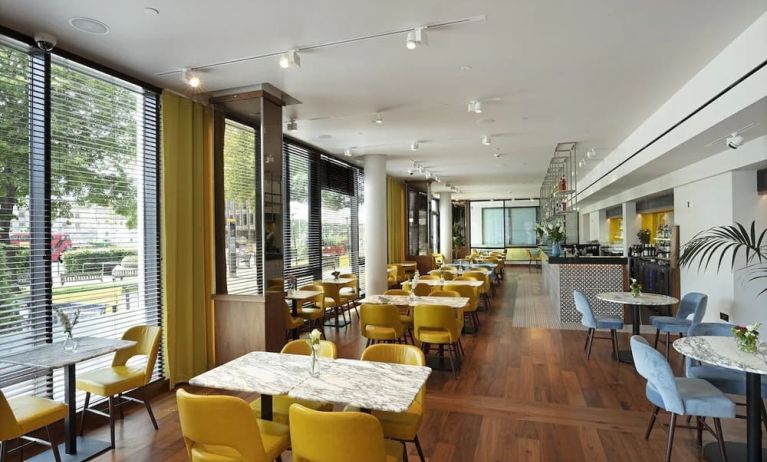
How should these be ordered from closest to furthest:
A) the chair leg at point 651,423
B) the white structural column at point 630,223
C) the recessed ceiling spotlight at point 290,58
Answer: the chair leg at point 651,423 < the recessed ceiling spotlight at point 290,58 < the white structural column at point 630,223

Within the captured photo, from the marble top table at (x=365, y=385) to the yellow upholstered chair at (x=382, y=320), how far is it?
6.48ft

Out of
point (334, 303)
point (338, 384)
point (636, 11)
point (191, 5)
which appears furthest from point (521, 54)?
point (334, 303)

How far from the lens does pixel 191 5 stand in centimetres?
313

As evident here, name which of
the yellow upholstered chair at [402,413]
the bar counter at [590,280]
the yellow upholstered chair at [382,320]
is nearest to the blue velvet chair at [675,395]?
the yellow upholstered chair at [402,413]

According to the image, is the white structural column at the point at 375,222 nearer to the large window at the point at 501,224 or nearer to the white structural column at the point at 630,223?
the white structural column at the point at 630,223

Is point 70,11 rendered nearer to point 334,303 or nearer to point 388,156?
point 334,303

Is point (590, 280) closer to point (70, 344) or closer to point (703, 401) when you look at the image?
point (703, 401)

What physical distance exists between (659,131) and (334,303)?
5483 mm

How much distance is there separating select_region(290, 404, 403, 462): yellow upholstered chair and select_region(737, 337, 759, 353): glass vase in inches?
106

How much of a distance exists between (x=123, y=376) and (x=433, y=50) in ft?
12.8

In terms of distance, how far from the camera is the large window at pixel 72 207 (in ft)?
11.3

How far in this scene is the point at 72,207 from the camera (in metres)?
3.93

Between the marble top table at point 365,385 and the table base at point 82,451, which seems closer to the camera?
the marble top table at point 365,385

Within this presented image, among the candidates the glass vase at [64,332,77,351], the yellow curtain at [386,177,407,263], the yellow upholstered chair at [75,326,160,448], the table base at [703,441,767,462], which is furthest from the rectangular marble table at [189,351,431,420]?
the yellow curtain at [386,177,407,263]
